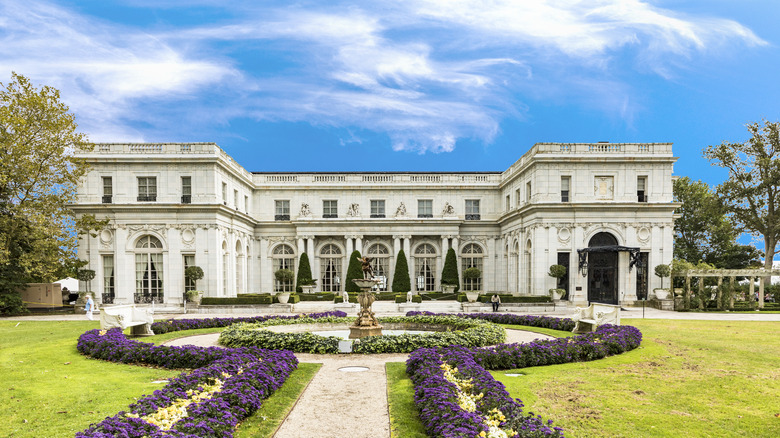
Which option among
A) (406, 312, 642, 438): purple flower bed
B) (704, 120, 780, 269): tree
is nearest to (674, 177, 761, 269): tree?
(704, 120, 780, 269): tree

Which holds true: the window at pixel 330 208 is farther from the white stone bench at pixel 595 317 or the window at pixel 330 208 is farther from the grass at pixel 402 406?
the grass at pixel 402 406

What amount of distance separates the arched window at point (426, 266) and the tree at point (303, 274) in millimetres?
10000

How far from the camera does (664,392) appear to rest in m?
10.1

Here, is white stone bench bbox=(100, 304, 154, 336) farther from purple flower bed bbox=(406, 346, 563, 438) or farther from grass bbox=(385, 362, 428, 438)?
purple flower bed bbox=(406, 346, 563, 438)

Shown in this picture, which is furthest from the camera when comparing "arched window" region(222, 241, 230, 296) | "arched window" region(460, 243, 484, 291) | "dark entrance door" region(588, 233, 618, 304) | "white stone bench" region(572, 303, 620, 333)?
"arched window" region(460, 243, 484, 291)

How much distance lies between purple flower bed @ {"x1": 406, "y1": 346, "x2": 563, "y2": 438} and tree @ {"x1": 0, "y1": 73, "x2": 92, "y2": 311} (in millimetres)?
28533

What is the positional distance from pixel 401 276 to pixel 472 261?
7.47 metres

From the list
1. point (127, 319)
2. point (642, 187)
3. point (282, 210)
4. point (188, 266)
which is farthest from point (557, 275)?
point (127, 319)

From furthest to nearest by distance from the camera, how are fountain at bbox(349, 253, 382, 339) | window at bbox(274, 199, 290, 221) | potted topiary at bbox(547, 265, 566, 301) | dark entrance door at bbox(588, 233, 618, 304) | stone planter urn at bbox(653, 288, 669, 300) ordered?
1. window at bbox(274, 199, 290, 221)
2. dark entrance door at bbox(588, 233, 618, 304)
3. stone planter urn at bbox(653, 288, 669, 300)
4. potted topiary at bbox(547, 265, 566, 301)
5. fountain at bbox(349, 253, 382, 339)

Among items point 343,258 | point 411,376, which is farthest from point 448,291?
point 411,376

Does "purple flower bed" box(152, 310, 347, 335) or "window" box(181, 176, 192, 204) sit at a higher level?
"window" box(181, 176, 192, 204)

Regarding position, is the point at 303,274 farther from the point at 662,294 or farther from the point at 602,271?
the point at 662,294

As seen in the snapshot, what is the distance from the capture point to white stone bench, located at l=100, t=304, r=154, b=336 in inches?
676

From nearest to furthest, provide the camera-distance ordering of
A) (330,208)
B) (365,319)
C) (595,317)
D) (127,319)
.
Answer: (365,319), (127,319), (595,317), (330,208)
